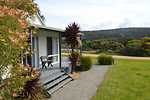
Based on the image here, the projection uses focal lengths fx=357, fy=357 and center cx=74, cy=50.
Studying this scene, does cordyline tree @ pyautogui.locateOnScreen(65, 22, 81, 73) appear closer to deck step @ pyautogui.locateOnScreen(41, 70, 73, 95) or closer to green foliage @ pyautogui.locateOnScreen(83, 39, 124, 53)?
deck step @ pyautogui.locateOnScreen(41, 70, 73, 95)

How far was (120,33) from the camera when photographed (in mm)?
75125

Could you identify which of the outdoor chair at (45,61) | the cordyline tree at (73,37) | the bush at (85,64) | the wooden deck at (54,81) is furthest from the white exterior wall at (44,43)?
the wooden deck at (54,81)

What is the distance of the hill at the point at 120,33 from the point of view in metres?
68.1

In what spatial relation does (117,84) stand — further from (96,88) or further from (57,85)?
(57,85)

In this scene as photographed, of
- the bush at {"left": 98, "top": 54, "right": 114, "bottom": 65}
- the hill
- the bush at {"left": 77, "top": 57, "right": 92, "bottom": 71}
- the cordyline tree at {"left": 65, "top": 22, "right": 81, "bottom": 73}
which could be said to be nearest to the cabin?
the cordyline tree at {"left": 65, "top": 22, "right": 81, "bottom": 73}

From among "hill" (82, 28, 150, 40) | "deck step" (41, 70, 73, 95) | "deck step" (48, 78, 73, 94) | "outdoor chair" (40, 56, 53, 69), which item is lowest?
"deck step" (48, 78, 73, 94)

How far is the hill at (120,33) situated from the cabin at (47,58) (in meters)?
40.2

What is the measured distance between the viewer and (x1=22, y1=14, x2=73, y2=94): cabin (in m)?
15.9

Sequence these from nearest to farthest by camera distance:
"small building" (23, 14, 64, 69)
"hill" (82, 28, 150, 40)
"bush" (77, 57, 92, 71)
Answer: "small building" (23, 14, 64, 69) → "bush" (77, 57, 92, 71) → "hill" (82, 28, 150, 40)

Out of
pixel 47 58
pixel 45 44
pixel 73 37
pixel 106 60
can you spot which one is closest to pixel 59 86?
pixel 47 58

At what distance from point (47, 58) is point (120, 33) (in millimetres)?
53500

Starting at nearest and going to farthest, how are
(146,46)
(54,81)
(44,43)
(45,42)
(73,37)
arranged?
(54,81) → (73,37) → (44,43) → (45,42) → (146,46)

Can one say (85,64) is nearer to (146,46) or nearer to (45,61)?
(45,61)

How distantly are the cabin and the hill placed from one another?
40.2 m
